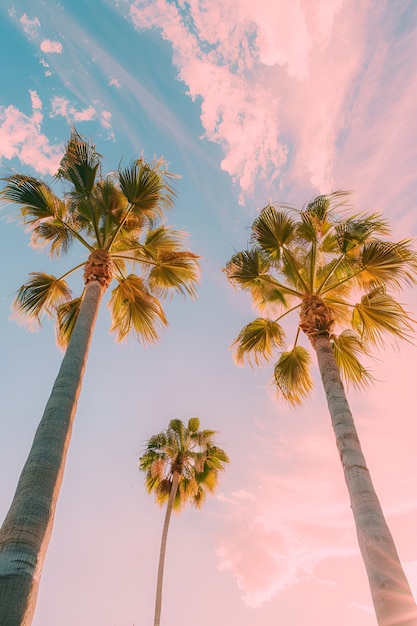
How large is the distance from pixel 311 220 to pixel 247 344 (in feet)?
11.5

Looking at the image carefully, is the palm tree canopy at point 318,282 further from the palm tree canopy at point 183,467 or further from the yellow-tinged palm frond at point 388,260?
the palm tree canopy at point 183,467

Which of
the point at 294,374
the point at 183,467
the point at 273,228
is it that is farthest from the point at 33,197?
the point at 183,467

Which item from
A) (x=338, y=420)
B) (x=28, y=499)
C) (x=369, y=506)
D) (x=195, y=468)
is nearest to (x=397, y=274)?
(x=338, y=420)

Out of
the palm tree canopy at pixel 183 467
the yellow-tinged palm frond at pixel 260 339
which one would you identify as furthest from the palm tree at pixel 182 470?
the yellow-tinged palm frond at pixel 260 339

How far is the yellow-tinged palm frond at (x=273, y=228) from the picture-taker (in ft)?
32.6

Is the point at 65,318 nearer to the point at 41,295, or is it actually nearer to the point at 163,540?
the point at 41,295

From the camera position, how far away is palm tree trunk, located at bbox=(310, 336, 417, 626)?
483 cm

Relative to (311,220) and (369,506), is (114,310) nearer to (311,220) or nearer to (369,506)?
(311,220)

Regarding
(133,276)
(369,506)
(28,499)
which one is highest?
(133,276)

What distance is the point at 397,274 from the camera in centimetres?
905

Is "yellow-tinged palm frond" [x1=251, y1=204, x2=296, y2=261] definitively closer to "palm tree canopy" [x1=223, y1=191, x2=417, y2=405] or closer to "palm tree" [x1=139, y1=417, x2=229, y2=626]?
"palm tree canopy" [x1=223, y1=191, x2=417, y2=405]

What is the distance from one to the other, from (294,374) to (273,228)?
3.68 m

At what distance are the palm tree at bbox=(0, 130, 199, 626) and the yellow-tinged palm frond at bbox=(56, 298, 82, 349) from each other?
0.02 metres

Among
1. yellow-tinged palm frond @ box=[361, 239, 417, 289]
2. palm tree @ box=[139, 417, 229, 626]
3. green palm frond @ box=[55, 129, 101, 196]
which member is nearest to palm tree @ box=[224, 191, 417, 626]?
yellow-tinged palm frond @ box=[361, 239, 417, 289]
